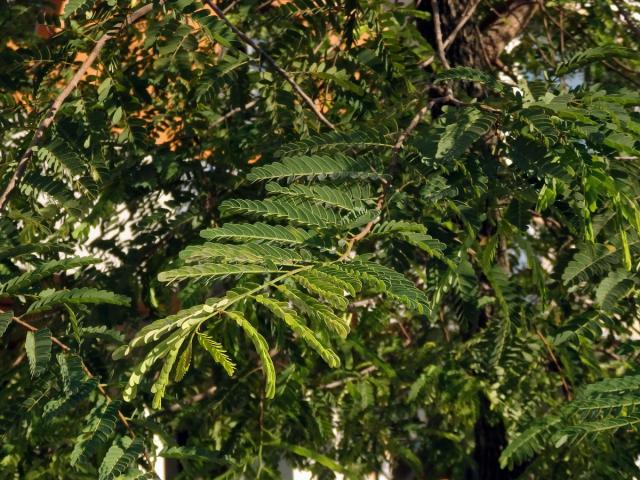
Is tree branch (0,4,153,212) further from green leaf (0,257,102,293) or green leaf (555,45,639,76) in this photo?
green leaf (555,45,639,76)

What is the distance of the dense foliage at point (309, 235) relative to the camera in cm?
244

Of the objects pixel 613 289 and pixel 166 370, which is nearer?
pixel 166 370

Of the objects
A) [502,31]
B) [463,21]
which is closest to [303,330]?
[463,21]

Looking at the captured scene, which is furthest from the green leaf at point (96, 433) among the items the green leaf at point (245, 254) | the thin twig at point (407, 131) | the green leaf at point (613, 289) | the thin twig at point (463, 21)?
the thin twig at point (463, 21)

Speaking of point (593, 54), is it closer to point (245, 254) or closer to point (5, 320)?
point (245, 254)

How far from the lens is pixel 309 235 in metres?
2.30

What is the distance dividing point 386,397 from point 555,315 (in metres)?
0.90

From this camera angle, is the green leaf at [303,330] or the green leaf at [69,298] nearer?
the green leaf at [303,330]

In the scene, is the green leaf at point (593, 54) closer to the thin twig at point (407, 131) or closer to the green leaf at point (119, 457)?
the thin twig at point (407, 131)

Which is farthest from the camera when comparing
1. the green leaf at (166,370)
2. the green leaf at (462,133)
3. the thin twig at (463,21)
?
the thin twig at (463,21)

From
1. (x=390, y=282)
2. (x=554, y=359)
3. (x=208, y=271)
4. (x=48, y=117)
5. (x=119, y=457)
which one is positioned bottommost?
(x=554, y=359)

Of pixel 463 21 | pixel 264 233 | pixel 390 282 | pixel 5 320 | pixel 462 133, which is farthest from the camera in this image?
pixel 463 21

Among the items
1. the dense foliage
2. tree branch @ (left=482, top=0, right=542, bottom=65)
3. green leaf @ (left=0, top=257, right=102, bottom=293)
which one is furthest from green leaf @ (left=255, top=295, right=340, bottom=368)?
tree branch @ (left=482, top=0, right=542, bottom=65)

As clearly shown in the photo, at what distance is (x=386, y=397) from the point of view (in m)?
4.89
